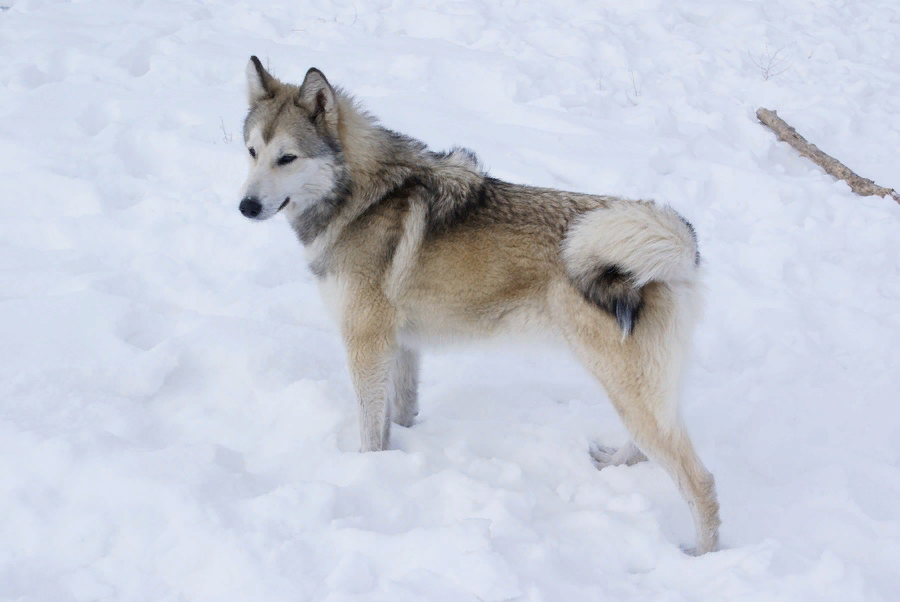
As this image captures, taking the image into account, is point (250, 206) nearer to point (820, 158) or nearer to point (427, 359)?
point (427, 359)

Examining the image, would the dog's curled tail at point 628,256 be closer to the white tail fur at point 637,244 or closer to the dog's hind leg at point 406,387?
the white tail fur at point 637,244

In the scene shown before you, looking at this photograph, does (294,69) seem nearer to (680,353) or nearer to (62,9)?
(62,9)

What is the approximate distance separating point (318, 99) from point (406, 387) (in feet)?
5.61

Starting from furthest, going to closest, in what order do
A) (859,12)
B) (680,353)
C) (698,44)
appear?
(859,12) < (698,44) < (680,353)

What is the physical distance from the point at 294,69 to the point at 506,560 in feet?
20.1

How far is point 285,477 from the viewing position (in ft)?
10.4

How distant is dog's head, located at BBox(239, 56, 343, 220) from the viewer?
11.0ft

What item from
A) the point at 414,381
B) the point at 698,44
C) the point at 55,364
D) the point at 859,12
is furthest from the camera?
the point at 859,12

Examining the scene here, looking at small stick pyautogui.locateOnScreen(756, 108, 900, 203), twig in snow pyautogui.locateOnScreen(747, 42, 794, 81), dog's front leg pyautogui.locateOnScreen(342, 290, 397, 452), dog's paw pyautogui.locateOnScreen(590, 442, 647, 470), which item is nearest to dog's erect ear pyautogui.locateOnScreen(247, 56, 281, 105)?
dog's front leg pyautogui.locateOnScreen(342, 290, 397, 452)

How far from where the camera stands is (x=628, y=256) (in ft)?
9.55

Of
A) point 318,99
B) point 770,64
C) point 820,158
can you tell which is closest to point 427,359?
point 318,99

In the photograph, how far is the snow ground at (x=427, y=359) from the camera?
2.64m

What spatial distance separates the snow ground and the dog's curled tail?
749 millimetres

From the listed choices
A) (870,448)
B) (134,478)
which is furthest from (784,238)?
(134,478)
